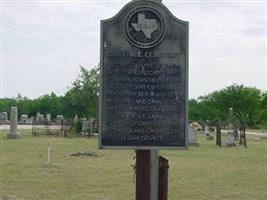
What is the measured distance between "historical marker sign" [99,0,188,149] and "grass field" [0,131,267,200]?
215 inches

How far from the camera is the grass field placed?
46.8ft

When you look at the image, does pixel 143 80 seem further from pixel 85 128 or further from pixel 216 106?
pixel 216 106

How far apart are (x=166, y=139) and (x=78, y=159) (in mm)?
16154

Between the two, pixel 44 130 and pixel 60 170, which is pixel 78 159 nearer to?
pixel 60 170

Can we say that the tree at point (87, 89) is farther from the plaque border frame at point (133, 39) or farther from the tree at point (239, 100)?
the plaque border frame at point (133, 39)

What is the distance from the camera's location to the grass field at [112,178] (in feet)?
46.8

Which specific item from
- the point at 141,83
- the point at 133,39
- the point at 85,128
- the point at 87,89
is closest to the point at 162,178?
the point at 141,83

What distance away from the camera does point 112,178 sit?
57.8 feet

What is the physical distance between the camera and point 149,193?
8.66m

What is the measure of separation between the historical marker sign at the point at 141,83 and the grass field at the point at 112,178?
546cm

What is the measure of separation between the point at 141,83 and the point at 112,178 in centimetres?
958

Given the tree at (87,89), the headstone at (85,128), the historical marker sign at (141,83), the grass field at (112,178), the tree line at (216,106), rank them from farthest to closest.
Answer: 1. the tree line at (216,106)
2. the tree at (87,89)
3. the headstone at (85,128)
4. the grass field at (112,178)
5. the historical marker sign at (141,83)

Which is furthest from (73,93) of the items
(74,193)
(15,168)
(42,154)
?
(74,193)

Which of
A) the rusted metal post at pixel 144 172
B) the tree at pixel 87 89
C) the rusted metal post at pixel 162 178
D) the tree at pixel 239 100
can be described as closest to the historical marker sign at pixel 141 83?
the rusted metal post at pixel 144 172
